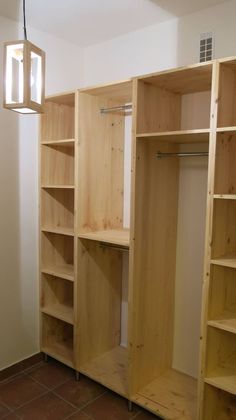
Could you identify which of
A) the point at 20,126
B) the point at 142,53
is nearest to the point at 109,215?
the point at 20,126

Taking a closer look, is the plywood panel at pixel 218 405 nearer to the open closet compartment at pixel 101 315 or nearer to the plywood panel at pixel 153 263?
the plywood panel at pixel 153 263

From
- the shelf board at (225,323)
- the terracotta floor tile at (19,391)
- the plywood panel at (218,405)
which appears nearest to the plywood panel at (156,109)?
the shelf board at (225,323)

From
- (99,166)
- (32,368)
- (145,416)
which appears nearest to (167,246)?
(99,166)

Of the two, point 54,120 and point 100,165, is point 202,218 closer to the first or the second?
point 100,165

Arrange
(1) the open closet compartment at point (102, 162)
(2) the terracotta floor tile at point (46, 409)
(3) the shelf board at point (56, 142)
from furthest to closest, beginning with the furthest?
1. (3) the shelf board at point (56, 142)
2. (1) the open closet compartment at point (102, 162)
3. (2) the terracotta floor tile at point (46, 409)

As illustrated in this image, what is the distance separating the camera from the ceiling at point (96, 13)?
2251 millimetres

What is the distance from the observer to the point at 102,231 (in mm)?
2713

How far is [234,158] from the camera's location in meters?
2.02

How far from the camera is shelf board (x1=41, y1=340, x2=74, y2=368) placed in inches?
108

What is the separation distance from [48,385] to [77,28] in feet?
9.08

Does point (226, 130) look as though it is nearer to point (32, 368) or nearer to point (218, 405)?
point (218, 405)

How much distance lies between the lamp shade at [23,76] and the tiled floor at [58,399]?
1970 mm

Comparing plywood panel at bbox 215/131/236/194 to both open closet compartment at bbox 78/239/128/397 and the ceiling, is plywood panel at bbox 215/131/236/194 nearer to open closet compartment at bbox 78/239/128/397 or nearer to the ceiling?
the ceiling

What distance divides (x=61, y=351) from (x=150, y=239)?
4.39 ft
